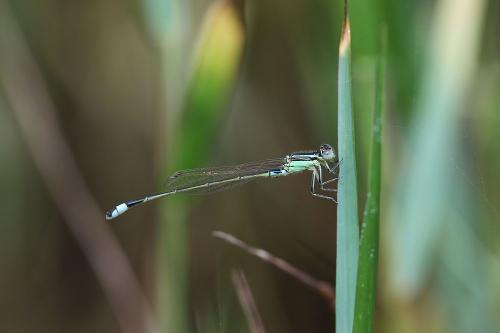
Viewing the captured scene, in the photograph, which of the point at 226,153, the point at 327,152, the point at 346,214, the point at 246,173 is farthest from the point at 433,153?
the point at 226,153

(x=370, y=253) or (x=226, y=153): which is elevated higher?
(x=370, y=253)

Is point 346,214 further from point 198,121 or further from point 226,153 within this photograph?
point 226,153

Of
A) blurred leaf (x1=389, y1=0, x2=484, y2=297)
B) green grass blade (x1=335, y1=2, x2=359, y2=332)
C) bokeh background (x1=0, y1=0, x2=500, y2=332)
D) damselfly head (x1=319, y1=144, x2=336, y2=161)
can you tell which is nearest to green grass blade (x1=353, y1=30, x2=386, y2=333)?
green grass blade (x1=335, y1=2, x2=359, y2=332)

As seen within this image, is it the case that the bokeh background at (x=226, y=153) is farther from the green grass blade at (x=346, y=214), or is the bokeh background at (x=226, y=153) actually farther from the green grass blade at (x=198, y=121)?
the green grass blade at (x=346, y=214)

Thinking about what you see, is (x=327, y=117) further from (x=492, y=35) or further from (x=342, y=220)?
(x=342, y=220)

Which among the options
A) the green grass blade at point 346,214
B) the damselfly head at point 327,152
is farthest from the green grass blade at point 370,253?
the damselfly head at point 327,152

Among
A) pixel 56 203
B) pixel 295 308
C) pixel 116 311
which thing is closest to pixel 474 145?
pixel 295 308
